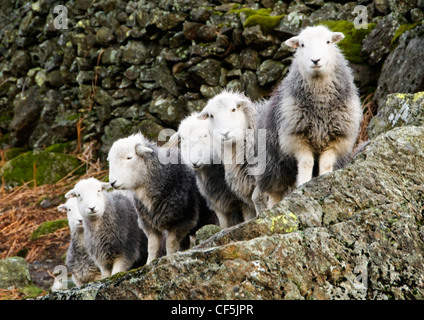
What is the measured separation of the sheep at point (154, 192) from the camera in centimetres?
588

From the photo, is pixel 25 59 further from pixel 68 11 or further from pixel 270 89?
pixel 270 89

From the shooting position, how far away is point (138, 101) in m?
9.92

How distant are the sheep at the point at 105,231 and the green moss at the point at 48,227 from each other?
2.67 m

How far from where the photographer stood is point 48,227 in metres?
8.77

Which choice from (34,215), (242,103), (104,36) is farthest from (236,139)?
(104,36)

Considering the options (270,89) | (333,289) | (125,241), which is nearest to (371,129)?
(333,289)

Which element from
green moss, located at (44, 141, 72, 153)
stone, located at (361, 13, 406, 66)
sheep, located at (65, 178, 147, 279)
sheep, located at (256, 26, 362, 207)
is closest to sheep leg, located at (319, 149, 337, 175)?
sheep, located at (256, 26, 362, 207)

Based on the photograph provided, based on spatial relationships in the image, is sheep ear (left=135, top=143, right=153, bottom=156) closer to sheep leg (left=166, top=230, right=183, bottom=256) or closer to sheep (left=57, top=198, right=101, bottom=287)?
sheep leg (left=166, top=230, right=183, bottom=256)

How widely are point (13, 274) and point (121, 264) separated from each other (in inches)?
67.0

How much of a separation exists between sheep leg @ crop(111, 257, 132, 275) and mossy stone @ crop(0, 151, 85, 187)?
4.42 meters

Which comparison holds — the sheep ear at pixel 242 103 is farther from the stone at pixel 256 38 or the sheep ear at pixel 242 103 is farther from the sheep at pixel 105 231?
the stone at pixel 256 38

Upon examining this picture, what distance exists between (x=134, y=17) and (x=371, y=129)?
618 centimetres

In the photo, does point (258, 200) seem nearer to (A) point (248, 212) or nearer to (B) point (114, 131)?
(A) point (248, 212)

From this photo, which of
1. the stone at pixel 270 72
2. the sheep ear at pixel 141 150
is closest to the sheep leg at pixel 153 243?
the sheep ear at pixel 141 150
